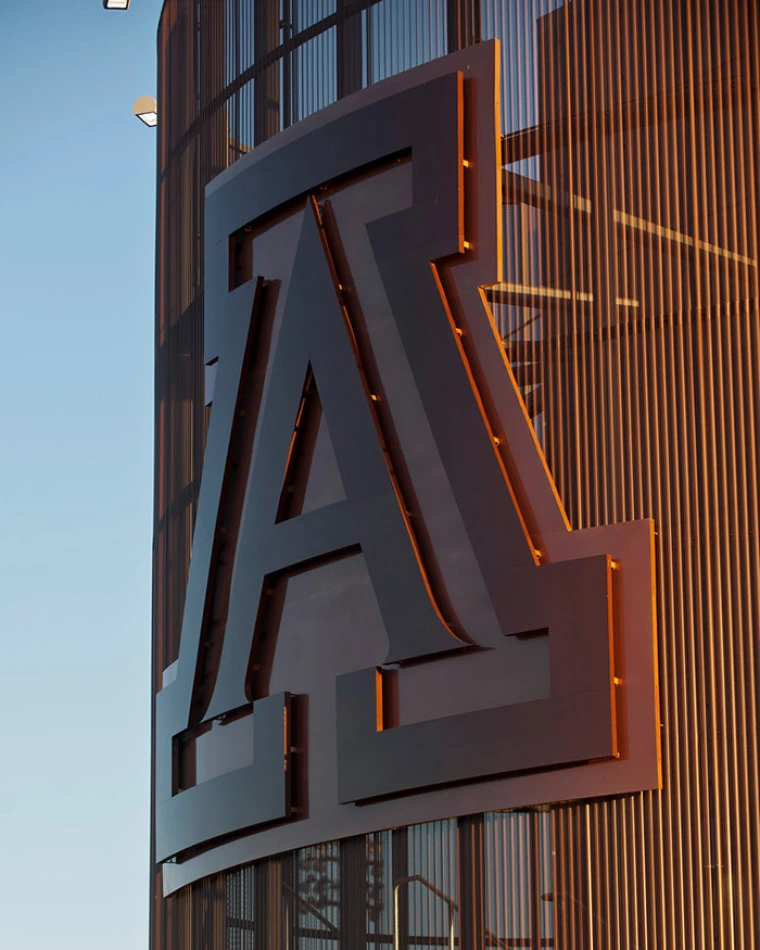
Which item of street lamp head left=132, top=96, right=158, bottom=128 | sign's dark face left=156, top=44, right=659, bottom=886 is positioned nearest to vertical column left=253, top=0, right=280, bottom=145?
sign's dark face left=156, top=44, right=659, bottom=886

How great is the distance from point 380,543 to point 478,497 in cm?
84

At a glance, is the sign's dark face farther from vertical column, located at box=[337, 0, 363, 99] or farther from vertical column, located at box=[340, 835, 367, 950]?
vertical column, located at box=[337, 0, 363, 99]

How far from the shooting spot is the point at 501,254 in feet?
33.0

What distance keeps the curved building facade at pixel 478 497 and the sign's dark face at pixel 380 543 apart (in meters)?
0.02

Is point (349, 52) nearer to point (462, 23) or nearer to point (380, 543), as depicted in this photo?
point (462, 23)

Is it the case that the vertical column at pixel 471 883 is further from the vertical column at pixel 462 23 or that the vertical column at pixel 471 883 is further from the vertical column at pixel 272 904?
the vertical column at pixel 462 23

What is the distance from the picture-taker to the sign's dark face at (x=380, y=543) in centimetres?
922

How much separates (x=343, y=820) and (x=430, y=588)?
1593 mm

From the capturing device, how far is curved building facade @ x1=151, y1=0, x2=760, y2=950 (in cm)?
887

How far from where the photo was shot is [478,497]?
980cm

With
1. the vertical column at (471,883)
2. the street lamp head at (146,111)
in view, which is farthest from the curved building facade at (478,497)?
the street lamp head at (146,111)

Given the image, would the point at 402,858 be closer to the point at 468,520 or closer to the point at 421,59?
the point at 468,520

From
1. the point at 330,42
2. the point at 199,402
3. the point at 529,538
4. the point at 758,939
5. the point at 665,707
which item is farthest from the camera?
the point at 199,402

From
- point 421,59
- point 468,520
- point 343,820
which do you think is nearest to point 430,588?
point 468,520
